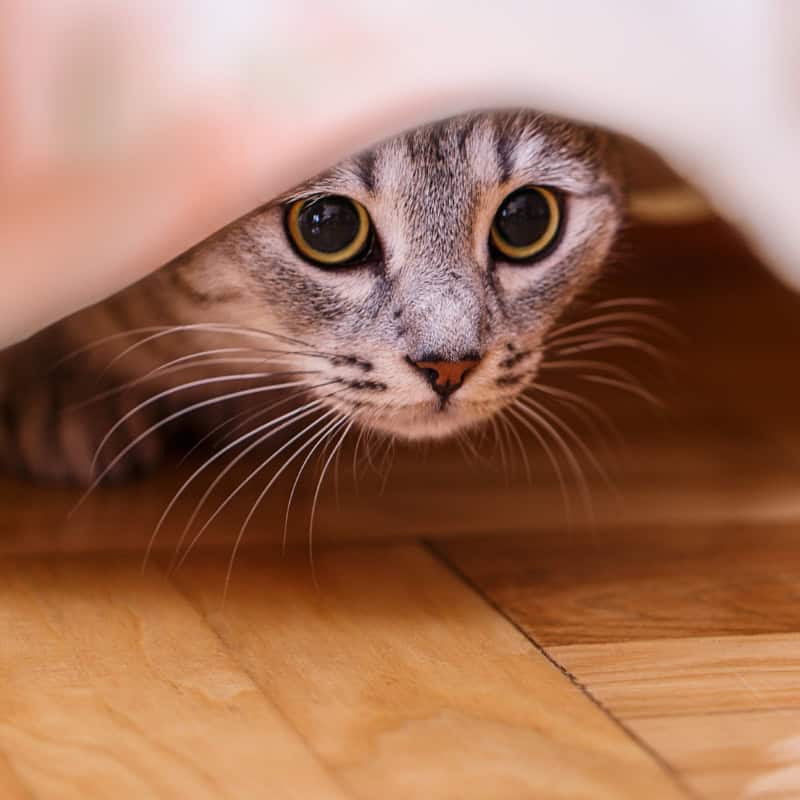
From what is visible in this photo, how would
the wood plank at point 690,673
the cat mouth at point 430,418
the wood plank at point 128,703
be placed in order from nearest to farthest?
the wood plank at point 128,703 → the wood plank at point 690,673 → the cat mouth at point 430,418

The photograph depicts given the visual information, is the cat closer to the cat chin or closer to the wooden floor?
the cat chin

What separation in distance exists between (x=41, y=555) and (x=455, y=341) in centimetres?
40

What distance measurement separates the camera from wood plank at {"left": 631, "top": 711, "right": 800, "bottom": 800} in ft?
2.60

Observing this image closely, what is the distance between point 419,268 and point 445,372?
0.09 meters

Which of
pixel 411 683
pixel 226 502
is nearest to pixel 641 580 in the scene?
pixel 411 683

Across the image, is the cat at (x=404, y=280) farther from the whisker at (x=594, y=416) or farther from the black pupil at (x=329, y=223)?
the whisker at (x=594, y=416)

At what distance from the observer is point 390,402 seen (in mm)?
1116

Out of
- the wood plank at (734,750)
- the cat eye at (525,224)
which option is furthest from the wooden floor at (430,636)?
the cat eye at (525,224)

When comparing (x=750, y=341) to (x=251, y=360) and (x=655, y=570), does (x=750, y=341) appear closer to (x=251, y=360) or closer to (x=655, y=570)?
(x=655, y=570)

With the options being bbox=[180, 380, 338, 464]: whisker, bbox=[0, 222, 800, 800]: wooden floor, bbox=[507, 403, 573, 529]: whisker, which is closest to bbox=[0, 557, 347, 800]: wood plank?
bbox=[0, 222, 800, 800]: wooden floor

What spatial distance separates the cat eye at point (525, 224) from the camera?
1.16 m

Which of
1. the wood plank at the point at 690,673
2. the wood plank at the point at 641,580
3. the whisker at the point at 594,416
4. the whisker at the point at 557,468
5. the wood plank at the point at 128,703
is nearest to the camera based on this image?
the wood plank at the point at 128,703

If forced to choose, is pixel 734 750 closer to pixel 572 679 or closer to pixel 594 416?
pixel 572 679

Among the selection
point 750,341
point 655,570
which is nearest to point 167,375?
point 655,570
